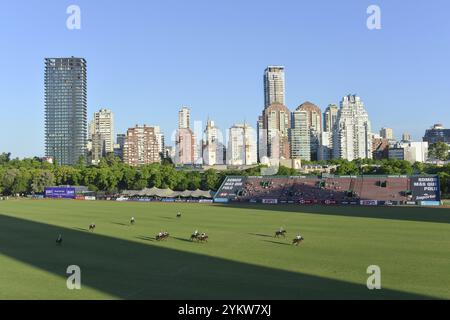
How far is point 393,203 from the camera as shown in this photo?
7719 cm

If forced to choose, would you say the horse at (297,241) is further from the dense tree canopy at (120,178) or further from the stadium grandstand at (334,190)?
the dense tree canopy at (120,178)

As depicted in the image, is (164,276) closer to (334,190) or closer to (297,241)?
(297,241)

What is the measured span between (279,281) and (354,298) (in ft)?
13.0

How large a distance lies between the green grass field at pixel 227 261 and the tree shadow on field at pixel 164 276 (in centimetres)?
4

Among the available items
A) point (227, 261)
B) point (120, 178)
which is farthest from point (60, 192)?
point (227, 261)

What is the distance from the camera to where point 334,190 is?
85.9 metres

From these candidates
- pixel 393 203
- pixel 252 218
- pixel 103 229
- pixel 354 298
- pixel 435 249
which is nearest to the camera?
pixel 354 298

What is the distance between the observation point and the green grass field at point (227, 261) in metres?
19.9

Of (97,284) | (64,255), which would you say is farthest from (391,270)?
(64,255)

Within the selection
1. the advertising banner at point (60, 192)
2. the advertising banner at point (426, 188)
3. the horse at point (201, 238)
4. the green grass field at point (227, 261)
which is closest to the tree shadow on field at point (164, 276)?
the green grass field at point (227, 261)

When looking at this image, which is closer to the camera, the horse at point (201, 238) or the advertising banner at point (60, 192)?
the horse at point (201, 238)

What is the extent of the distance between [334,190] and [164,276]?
67.1 meters

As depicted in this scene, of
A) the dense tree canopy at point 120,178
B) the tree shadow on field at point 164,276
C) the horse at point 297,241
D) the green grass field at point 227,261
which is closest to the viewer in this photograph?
the tree shadow on field at point 164,276
